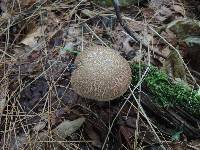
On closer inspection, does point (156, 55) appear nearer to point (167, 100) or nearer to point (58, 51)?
point (167, 100)

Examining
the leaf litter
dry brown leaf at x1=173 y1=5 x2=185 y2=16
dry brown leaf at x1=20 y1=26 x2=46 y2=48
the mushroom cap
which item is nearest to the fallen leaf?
the leaf litter

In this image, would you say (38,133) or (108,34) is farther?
(108,34)

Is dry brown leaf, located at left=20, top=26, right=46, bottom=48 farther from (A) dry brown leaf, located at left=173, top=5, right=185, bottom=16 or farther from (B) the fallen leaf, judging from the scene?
(A) dry brown leaf, located at left=173, top=5, right=185, bottom=16

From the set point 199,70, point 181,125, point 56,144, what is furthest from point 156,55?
point 56,144

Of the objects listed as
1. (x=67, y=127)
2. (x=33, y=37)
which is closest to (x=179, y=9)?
(x=33, y=37)

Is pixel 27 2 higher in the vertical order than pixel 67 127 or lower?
higher

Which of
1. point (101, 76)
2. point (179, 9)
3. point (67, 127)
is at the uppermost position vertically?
point (179, 9)

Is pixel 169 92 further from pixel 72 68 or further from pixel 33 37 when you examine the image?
pixel 33 37
